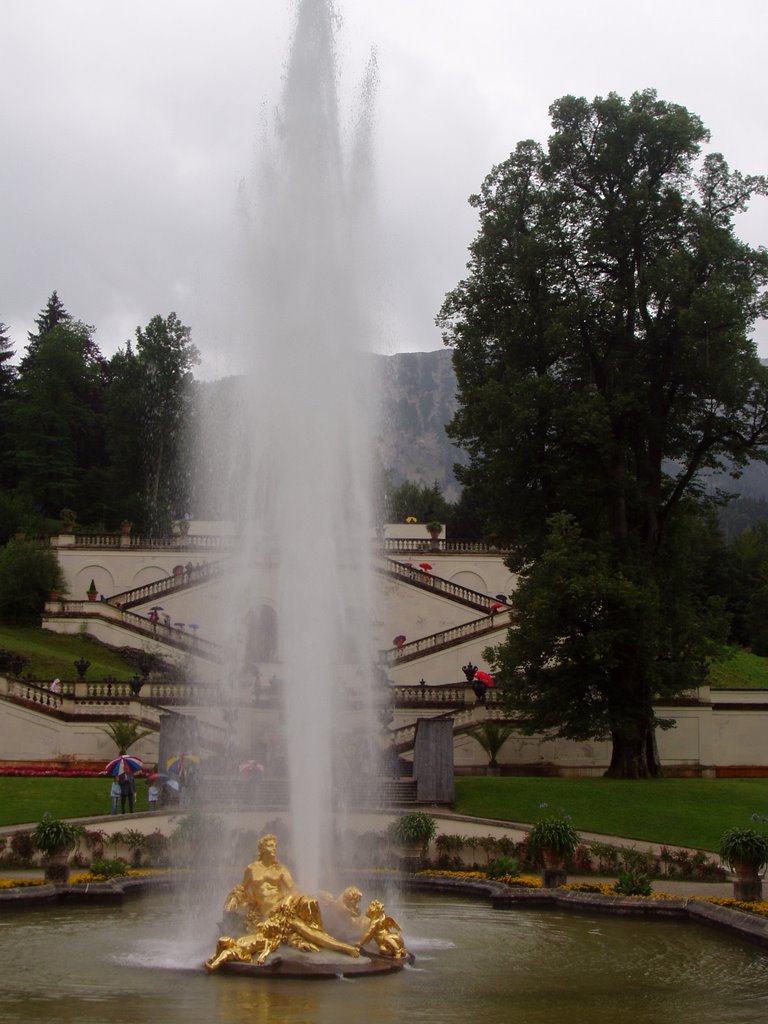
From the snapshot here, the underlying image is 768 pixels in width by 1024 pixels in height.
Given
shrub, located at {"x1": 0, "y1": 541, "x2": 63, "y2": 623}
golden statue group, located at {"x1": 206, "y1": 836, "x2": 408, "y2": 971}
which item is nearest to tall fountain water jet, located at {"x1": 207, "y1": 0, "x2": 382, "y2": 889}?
golden statue group, located at {"x1": 206, "y1": 836, "x2": 408, "y2": 971}

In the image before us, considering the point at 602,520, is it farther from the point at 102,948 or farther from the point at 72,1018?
the point at 72,1018

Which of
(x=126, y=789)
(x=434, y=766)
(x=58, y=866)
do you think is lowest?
(x=58, y=866)

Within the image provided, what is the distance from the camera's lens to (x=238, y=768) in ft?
89.6

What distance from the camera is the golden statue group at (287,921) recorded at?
1387cm

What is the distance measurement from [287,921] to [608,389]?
80.3ft

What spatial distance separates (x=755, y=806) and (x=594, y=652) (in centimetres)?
546

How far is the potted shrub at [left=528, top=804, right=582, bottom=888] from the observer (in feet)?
67.8

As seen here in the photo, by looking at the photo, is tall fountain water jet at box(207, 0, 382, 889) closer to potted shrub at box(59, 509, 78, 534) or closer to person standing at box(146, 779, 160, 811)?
person standing at box(146, 779, 160, 811)

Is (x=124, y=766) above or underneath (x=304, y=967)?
above

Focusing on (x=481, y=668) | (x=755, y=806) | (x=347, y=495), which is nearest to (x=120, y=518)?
(x=481, y=668)

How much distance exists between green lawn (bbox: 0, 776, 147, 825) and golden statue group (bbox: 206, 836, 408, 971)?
1262 centimetres

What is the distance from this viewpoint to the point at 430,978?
45.7ft

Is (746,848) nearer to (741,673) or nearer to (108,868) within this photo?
(108,868)

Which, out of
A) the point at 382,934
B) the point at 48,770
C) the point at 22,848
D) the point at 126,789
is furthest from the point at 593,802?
the point at 382,934
